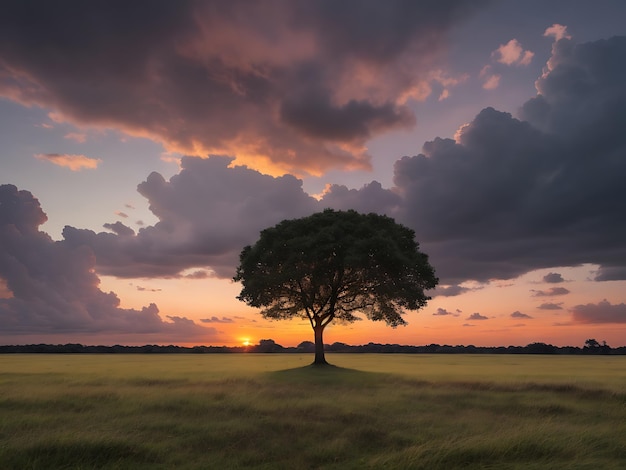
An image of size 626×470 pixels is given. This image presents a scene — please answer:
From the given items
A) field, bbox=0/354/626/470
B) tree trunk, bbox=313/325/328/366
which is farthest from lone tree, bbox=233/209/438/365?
field, bbox=0/354/626/470

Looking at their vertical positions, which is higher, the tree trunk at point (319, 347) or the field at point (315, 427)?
the tree trunk at point (319, 347)

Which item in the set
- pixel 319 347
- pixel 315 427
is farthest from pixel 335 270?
pixel 315 427

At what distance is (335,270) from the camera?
51.3 metres

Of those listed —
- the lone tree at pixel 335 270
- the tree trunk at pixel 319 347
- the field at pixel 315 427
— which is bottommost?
the field at pixel 315 427

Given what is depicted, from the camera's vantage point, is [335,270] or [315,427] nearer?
[315,427]

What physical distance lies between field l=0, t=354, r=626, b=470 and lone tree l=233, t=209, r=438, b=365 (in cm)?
2090

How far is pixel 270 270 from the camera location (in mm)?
53125

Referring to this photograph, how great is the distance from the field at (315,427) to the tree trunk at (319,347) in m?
22.0

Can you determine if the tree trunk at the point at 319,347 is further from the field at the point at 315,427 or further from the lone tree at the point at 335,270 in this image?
the field at the point at 315,427

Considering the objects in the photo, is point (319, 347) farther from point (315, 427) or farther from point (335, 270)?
point (315, 427)

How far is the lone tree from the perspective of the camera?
49.5 m

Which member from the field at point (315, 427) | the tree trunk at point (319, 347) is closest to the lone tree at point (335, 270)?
the tree trunk at point (319, 347)

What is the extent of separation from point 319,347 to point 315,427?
119 ft

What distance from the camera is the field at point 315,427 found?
41.6 ft
